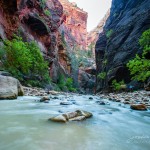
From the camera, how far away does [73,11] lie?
92938mm

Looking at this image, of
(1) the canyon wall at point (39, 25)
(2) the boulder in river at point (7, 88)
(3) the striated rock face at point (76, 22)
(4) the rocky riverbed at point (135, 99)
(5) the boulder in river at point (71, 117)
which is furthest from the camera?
(3) the striated rock face at point (76, 22)

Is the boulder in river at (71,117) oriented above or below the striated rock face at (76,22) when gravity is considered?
below

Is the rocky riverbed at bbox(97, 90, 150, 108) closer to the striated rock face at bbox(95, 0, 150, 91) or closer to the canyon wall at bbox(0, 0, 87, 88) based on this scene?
the striated rock face at bbox(95, 0, 150, 91)

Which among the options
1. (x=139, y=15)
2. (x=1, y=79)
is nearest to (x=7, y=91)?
(x=1, y=79)

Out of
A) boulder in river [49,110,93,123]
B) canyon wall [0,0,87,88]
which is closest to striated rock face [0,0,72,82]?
canyon wall [0,0,87,88]

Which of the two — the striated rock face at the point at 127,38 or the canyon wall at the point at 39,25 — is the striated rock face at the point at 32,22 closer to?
the canyon wall at the point at 39,25

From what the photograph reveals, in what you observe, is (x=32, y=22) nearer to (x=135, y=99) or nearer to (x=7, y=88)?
(x=7, y=88)

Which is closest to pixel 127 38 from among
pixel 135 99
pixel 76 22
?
pixel 135 99

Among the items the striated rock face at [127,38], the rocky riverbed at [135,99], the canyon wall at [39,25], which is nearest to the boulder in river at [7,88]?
the rocky riverbed at [135,99]

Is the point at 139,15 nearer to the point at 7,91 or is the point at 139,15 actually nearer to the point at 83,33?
the point at 7,91

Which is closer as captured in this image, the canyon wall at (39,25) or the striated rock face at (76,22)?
the canyon wall at (39,25)

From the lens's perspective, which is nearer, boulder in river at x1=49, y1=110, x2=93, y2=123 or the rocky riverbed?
boulder in river at x1=49, y1=110, x2=93, y2=123

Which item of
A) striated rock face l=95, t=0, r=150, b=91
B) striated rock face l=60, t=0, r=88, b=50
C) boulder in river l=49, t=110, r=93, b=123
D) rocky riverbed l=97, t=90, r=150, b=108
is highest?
striated rock face l=60, t=0, r=88, b=50

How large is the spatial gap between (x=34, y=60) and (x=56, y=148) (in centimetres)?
1960
